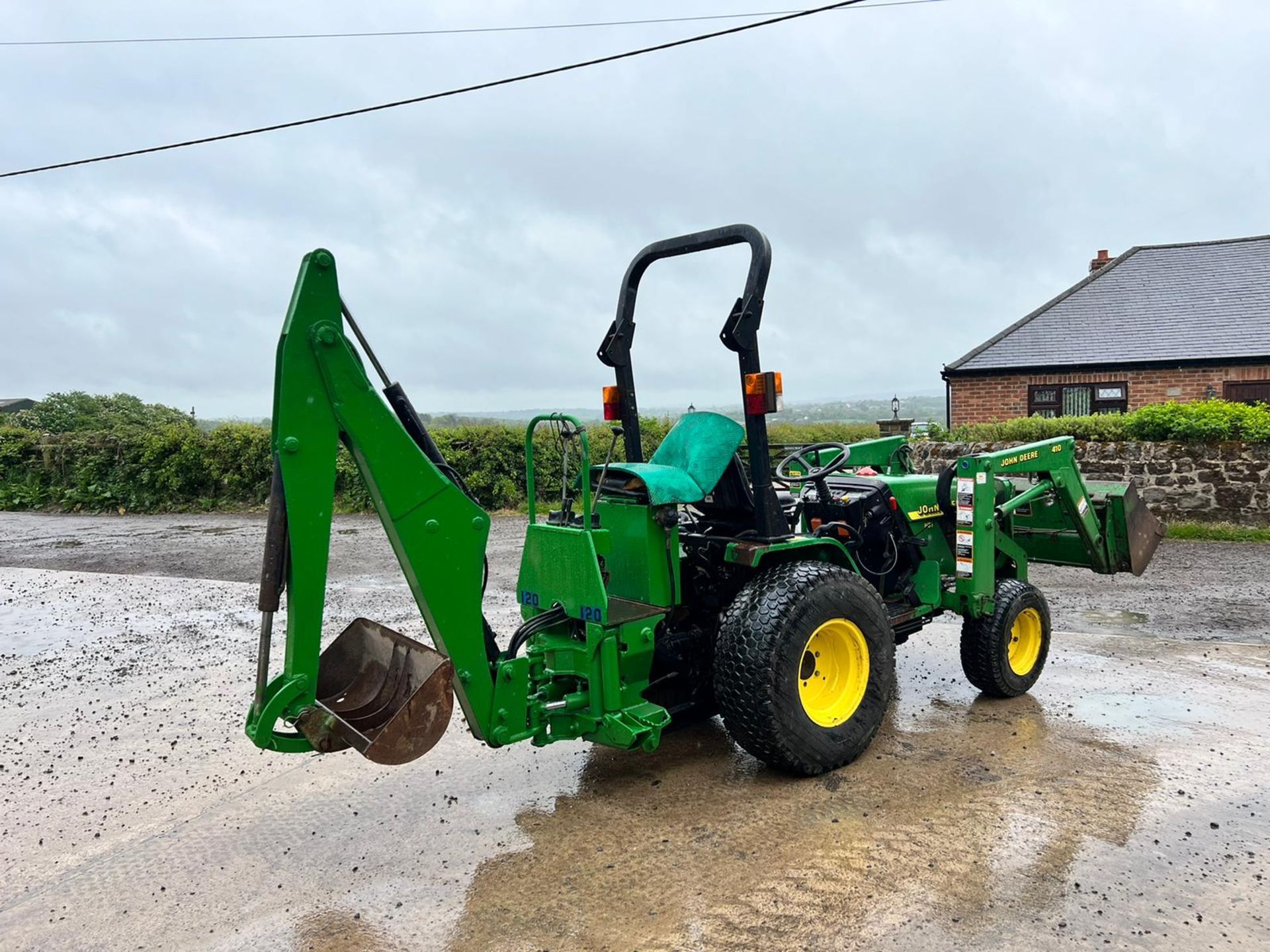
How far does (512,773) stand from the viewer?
445cm

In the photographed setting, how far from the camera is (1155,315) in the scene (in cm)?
1791

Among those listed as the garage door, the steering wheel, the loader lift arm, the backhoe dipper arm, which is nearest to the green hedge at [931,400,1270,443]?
the garage door

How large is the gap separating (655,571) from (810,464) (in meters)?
2.07

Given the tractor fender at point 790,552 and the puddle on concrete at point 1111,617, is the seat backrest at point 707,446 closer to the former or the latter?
the tractor fender at point 790,552

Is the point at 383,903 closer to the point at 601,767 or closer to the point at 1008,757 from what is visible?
the point at 601,767

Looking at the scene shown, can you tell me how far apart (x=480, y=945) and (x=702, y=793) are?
1386mm

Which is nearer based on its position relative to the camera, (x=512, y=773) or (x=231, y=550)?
(x=512, y=773)

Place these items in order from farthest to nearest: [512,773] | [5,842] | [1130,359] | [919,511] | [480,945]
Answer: [1130,359]
[919,511]
[512,773]
[5,842]
[480,945]

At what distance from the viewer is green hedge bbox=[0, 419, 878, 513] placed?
52.5 feet

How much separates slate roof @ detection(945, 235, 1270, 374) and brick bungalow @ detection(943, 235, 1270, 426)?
0.02 meters

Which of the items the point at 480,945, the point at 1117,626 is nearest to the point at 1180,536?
the point at 1117,626

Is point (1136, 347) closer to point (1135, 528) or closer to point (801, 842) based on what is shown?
point (1135, 528)

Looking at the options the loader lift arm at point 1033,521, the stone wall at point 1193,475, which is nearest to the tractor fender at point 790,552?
the loader lift arm at point 1033,521

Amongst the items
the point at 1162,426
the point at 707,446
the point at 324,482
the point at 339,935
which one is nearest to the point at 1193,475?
the point at 1162,426
